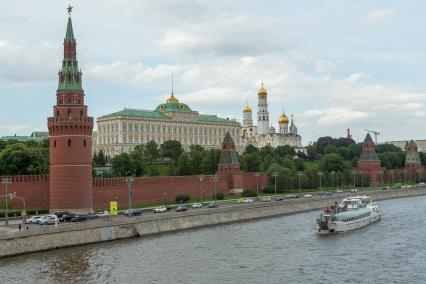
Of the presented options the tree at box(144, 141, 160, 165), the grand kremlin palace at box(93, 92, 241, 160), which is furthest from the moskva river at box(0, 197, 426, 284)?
the grand kremlin palace at box(93, 92, 241, 160)

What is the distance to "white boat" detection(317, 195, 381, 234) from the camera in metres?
59.1

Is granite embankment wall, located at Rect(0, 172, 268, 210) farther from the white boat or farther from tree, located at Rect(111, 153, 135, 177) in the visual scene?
the white boat

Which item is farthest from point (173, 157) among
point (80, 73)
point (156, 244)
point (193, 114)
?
point (156, 244)

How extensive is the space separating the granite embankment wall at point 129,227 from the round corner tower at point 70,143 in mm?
8895

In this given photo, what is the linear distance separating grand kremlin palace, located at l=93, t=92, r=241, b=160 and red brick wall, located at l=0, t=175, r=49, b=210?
3310 inches

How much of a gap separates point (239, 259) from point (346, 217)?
68.8 feet

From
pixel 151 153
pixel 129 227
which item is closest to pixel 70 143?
pixel 129 227

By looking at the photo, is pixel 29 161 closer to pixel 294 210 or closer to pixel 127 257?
pixel 294 210

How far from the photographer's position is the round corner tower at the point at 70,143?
63.6 meters

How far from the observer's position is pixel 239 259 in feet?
146

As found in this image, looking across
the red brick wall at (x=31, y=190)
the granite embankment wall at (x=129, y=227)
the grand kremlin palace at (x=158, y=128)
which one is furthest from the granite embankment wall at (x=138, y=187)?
the grand kremlin palace at (x=158, y=128)

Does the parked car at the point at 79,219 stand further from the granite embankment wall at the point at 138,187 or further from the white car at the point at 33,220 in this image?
the granite embankment wall at the point at 138,187

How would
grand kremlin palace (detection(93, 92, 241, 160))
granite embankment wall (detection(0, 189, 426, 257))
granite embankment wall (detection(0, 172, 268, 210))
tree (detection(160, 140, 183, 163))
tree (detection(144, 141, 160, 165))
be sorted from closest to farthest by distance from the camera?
granite embankment wall (detection(0, 189, 426, 257)), granite embankment wall (detection(0, 172, 268, 210)), tree (detection(144, 141, 160, 165)), tree (detection(160, 140, 183, 163)), grand kremlin palace (detection(93, 92, 241, 160))

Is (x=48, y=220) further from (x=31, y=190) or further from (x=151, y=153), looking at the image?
(x=151, y=153)
